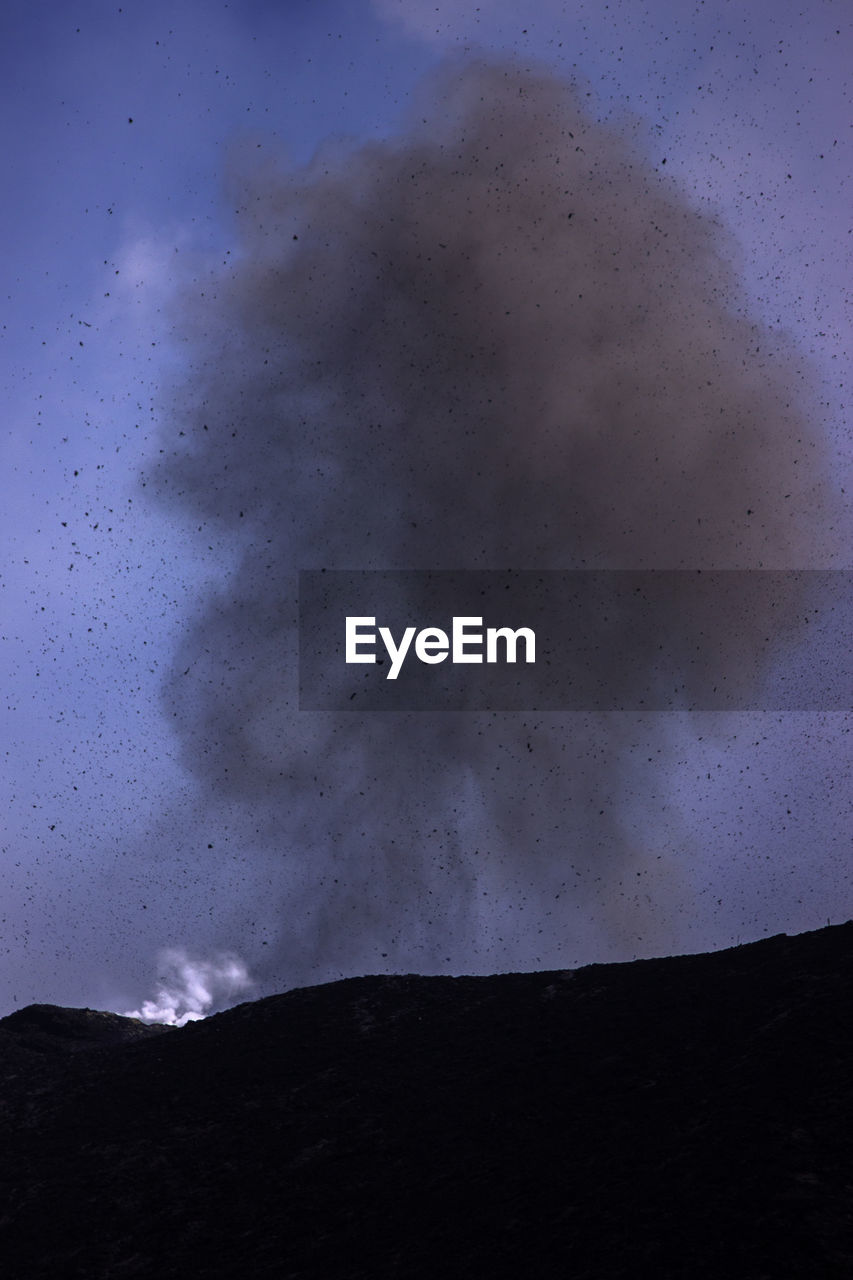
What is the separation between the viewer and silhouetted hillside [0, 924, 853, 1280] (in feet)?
66.1

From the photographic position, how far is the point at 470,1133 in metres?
26.8

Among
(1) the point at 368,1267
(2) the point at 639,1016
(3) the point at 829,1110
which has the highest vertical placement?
(2) the point at 639,1016

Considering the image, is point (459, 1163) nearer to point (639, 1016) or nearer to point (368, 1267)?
point (368, 1267)

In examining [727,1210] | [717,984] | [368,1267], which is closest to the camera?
[727,1210]

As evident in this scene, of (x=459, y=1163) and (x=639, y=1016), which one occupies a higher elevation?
(x=639, y=1016)

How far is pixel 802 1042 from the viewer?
84.1 feet

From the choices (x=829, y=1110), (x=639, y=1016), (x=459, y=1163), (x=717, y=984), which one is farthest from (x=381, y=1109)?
(x=829, y=1110)

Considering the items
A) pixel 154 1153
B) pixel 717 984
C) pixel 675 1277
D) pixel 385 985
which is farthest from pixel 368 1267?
pixel 385 985

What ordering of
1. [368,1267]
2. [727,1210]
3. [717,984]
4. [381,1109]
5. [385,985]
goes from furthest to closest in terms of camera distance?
[385,985] → [717,984] → [381,1109] → [368,1267] → [727,1210]

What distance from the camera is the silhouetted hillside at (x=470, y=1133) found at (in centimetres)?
2014

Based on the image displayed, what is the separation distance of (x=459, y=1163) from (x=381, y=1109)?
4959mm

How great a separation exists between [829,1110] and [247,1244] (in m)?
12.4

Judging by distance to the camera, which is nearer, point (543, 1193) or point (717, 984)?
point (543, 1193)

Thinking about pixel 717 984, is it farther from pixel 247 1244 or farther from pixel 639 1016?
pixel 247 1244
